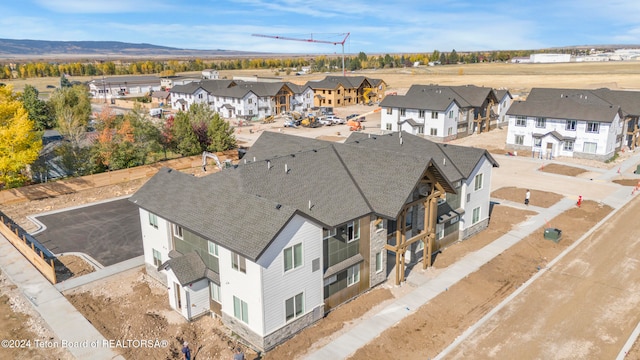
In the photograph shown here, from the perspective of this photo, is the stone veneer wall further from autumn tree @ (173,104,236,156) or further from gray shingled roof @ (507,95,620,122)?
autumn tree @ (173,104,236,156)

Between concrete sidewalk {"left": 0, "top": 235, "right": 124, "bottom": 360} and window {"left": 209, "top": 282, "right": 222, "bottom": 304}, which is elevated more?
window {"left": 209, "top": 282, "right": 222, "bottom": 304}

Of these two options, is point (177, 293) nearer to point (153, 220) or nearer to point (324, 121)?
point (153, 220)

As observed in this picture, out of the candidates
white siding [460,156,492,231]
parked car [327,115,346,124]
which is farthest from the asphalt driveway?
parked car [327,115,346,124]

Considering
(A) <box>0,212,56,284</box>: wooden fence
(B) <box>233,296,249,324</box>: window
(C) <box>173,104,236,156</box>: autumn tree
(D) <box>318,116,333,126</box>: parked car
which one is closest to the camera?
(B) <box>233,296,249,324</box>: window

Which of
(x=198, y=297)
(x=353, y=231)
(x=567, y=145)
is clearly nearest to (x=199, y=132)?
(x=198, y=297)

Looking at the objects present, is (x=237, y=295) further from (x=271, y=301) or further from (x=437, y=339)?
(x=437, y=339)
